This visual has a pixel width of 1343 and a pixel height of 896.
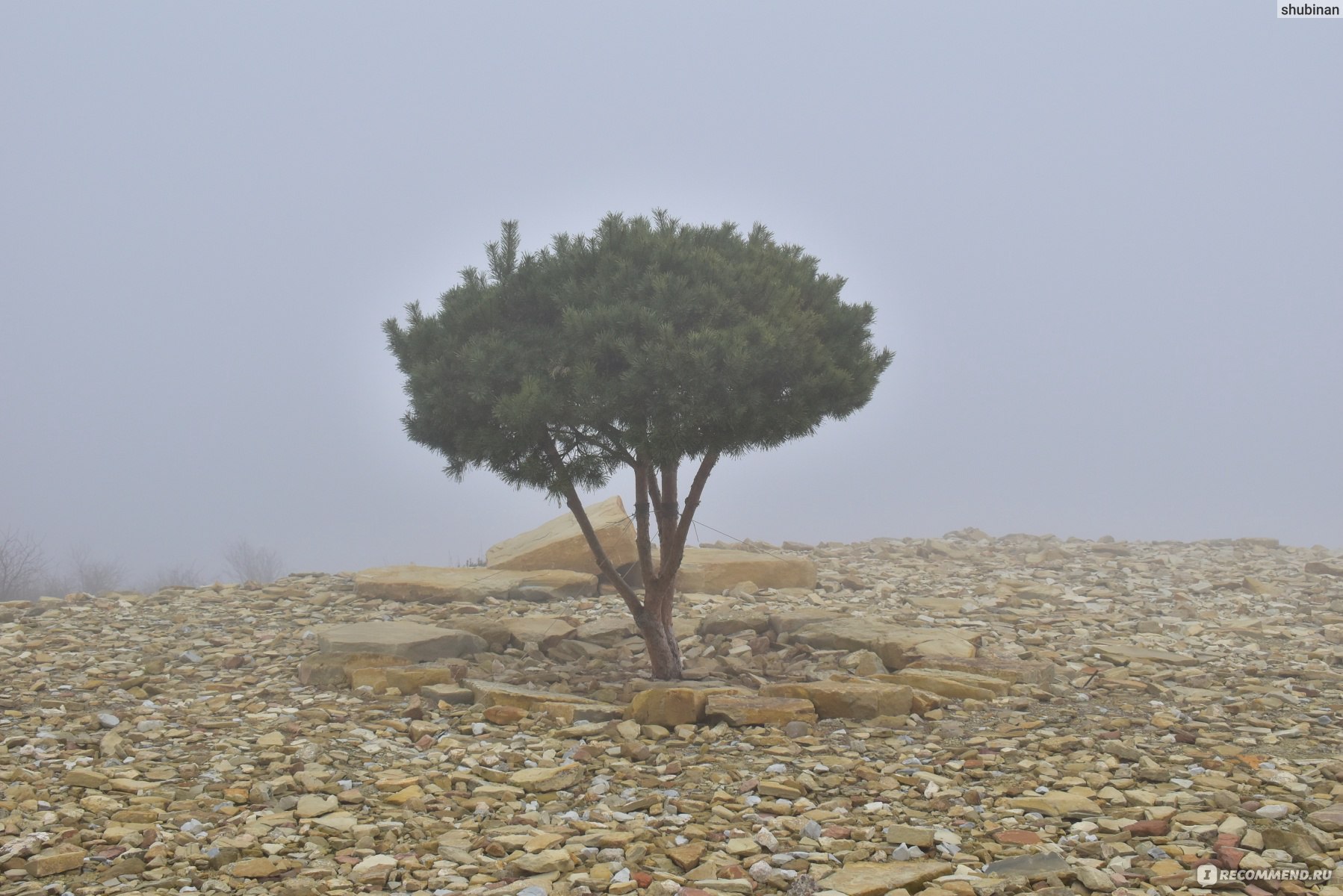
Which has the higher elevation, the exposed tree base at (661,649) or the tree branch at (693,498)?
the tree branch at (693,498)

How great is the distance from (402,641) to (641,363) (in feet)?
16.6

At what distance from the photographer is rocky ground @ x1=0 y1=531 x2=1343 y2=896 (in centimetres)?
632

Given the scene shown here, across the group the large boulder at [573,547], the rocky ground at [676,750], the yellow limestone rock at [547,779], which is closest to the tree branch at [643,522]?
the rocky ground at [676,750]

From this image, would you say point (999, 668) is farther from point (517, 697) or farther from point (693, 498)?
point (517, 697)

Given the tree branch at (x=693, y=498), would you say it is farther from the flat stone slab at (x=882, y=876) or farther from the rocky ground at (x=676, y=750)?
the flat stone slab at (x=882, y=876)

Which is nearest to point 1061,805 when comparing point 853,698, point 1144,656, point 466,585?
point 853,698

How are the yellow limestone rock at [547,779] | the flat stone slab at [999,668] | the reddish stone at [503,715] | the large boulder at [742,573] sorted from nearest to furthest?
the yellow limestone rock at [547,779], the reddish stone at [503,715], the flat stone slab at [999,668], the large boulder at [742,573]

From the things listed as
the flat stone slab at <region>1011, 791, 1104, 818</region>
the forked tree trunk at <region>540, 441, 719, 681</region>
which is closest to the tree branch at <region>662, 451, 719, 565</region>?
the forked tree trunk at <region>540, 441, 719, 681</region>

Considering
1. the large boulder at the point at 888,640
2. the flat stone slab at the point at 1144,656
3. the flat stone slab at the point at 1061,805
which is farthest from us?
the flat stone slab at the point at 1144,656

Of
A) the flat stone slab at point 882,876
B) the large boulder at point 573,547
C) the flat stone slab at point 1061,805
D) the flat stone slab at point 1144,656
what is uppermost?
the large boulder at point 573,547

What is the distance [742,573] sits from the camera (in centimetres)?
1742

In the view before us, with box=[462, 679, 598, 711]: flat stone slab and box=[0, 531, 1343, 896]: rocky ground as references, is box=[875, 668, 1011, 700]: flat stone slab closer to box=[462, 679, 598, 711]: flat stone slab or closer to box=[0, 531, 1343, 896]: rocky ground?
box=[0, 531, 1343, 896]: rocky ground

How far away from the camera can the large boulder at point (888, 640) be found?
1188cm

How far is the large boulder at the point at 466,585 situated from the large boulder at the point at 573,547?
660mm
